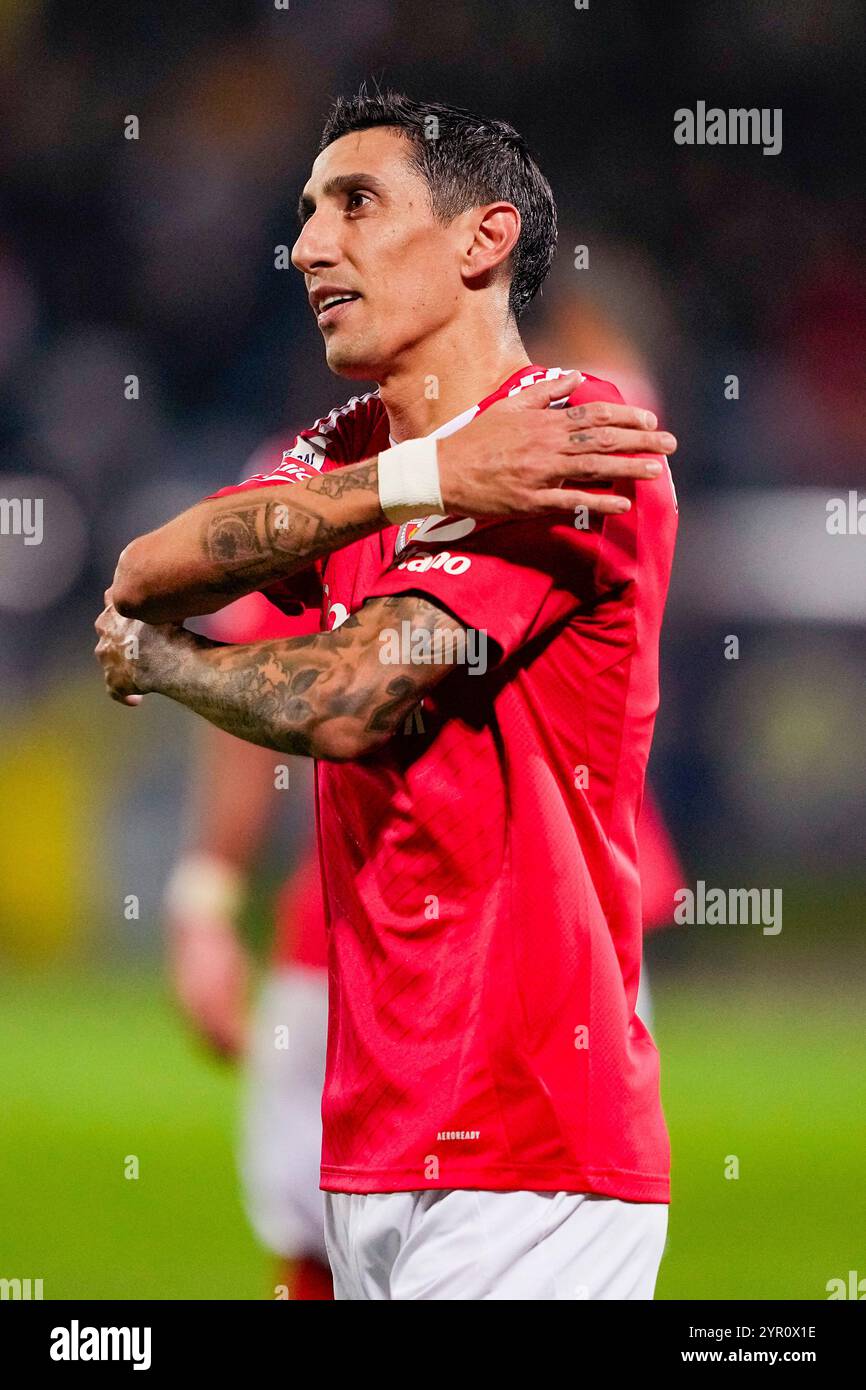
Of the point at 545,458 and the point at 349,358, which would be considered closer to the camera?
the point at 545,458

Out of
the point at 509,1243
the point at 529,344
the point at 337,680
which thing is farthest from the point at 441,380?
the point at 529,344

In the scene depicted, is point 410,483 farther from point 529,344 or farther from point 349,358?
point 529,344

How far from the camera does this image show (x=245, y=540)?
2.06 m

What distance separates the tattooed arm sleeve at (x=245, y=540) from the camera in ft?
6.64

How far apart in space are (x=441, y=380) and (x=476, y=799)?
0.68 metres

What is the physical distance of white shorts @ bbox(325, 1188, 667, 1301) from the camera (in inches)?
77.4

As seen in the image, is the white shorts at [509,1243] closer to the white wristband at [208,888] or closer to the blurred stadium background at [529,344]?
the white wristband at [208,888]

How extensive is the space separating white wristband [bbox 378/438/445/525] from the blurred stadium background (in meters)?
3.48

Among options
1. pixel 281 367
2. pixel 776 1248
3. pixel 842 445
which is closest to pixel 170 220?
pixel 281 367

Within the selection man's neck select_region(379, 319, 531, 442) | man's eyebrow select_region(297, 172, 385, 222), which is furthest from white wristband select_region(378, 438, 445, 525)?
man's eyebrow select_region(297, 172, 385, 222)

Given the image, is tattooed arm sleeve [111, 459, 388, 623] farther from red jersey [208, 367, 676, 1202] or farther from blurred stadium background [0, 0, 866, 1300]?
blurred stadium background [0, 0, 866, 1300]

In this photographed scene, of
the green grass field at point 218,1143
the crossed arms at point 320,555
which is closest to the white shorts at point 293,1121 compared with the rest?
the green grass field at point 218,1143

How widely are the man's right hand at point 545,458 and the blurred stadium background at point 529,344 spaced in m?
3.50

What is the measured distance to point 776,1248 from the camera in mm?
4602
